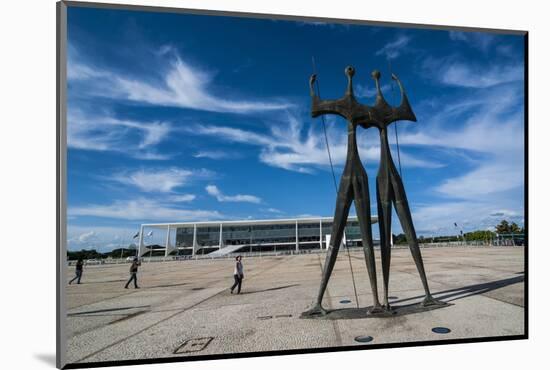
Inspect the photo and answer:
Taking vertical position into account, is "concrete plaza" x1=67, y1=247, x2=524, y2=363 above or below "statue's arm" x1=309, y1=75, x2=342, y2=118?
below

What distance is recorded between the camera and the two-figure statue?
A: 779cm

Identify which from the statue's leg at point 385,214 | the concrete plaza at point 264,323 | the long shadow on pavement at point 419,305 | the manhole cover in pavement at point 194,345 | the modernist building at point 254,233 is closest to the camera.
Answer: the manhole cover in pavement at point 194,345

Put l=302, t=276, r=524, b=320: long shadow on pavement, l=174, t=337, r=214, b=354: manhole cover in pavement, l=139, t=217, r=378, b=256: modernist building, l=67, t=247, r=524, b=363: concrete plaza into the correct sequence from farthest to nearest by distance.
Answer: l=139, t=217, r=378, b=256: modernist building, l=302, t=276, r=524, b=320: long shadow on pavement, l=67, t=247, r=524, b=363: concrete plaza, l=174, t=337, r=214, b=354: manhole cover in pavement

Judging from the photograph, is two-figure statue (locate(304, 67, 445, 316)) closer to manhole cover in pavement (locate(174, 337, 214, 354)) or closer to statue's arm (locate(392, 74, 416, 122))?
statue's arm (locate(392, 74, 416, 122))

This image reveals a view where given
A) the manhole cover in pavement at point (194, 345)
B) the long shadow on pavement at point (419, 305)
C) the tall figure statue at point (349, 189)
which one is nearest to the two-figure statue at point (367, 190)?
the tall figure statue at point (349, 189)

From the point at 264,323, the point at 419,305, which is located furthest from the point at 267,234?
the point at 264,323

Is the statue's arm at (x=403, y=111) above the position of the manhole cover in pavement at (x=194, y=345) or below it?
above

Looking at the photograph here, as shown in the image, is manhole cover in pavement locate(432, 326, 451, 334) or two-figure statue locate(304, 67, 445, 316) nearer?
manhole cover in pavement locate(432, 326, 451, 334)

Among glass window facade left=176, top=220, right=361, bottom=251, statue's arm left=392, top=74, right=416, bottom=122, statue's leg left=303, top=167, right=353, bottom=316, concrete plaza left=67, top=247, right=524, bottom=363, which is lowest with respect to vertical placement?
glass window facade left=176, top=220, right=361, bottom=251

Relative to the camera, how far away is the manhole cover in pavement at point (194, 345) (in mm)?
6176

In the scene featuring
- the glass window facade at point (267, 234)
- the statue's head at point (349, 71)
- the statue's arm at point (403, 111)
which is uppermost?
the statue's head at point (349, 71)

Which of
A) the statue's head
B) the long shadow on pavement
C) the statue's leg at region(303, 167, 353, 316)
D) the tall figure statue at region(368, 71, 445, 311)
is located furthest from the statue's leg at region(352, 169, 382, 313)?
the statue's head

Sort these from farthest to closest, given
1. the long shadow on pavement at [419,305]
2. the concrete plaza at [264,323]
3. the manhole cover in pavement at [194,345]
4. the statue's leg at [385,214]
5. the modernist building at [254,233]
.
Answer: the modernist building at [254,233] < the statue's leg at [385,214] < the long shadow on pavement at [419,305] < the concrete plaza at [264,323] < the manhole cover in pavement at [194,345]

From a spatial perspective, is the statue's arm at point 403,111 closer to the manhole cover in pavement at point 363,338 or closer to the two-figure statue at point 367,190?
the two-figure statue at point 367,190
